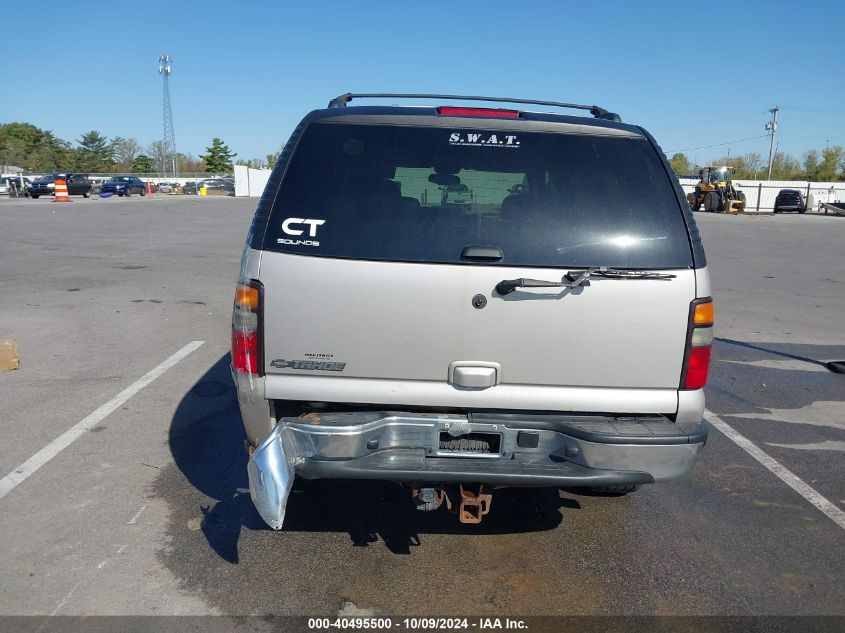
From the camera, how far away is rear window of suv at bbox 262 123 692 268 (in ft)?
10.1

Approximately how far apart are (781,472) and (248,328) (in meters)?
3.67

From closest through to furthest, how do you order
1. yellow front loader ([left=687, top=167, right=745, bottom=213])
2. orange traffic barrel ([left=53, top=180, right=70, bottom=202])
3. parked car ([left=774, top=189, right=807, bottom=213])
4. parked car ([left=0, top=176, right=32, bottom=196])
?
1. orange traffic barrel ([left=53, top=180, right=70, bottom=202])
2. parked car ([left=0, top=176, right=32, bottom=196])
3. yellow front loader ([left=687, top=167, right=745, bottom=213])
4. parked car ([left=774, top=189, right=807, bottom=213])

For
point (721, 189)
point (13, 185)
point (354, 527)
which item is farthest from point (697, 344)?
point (13, 185)

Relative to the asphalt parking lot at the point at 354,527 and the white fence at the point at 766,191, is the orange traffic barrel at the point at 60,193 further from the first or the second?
the white fence at the point at 766,191

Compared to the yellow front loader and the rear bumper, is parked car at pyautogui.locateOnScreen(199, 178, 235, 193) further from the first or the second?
the rear bumper

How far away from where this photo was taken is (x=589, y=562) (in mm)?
3518

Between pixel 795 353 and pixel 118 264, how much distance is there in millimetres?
11778

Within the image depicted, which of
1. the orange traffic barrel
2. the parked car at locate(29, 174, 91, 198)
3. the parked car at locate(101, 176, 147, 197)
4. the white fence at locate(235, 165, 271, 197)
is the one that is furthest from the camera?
the white fence at locate(235, 165, 271, 197)

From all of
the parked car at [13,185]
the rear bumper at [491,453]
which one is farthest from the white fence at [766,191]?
the rear bumper at [491,453]

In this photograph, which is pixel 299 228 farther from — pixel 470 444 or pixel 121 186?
pixel 121 186

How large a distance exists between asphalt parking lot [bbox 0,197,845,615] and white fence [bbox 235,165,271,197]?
5980 centimetres

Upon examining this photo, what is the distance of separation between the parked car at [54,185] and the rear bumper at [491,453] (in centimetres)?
4598

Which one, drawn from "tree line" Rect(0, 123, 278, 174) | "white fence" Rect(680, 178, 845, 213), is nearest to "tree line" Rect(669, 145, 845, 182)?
"white fence" Rect(680, 178, 845, 213)

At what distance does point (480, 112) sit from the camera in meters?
3.45
